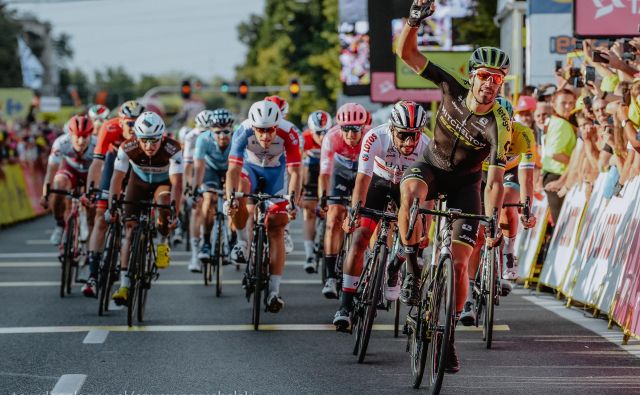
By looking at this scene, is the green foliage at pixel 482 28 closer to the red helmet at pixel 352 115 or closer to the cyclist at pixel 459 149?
the red helmet at pixel 352 115

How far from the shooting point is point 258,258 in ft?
38.2

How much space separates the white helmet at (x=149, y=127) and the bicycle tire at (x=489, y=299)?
3424mm

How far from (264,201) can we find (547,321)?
276 cm

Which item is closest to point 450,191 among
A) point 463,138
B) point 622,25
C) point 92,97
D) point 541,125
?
point 463,138

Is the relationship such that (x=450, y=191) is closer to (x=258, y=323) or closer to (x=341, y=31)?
(x=258, y=323)

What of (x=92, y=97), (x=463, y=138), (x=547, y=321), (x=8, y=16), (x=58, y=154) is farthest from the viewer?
(x=92, y=97)

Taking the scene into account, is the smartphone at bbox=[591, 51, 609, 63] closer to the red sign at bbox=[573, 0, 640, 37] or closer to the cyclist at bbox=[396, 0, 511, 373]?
the red sign at bbox=[573, 0, 640, 37]

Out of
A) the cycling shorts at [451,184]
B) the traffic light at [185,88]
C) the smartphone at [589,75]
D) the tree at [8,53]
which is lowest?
the cycling shorts at [451,184]

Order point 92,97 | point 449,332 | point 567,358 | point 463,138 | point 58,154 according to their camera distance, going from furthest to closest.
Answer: point 92,97 < point 58,154 < point 567,358 < point 463,138 < point 449,332

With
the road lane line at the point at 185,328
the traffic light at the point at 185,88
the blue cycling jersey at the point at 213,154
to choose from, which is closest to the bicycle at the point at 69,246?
the blue cycling jersey at the point at 213,154

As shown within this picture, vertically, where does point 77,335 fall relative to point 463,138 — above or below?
below

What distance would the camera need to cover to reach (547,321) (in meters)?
12.0

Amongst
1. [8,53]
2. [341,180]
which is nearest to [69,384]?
[341,180]

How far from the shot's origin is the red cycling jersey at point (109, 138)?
14156mm
